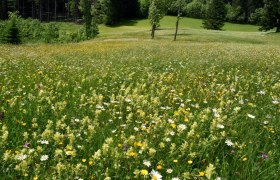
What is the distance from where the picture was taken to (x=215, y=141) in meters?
3.90

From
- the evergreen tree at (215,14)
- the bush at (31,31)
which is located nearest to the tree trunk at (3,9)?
the bush at (31,31)

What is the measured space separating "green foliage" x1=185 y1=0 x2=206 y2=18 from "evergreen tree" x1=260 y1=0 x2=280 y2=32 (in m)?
54.4

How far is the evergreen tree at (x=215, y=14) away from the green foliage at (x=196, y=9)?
1070 inches

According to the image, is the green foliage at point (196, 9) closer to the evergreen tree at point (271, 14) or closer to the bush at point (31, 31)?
the evergreen tree at point (271, 14)

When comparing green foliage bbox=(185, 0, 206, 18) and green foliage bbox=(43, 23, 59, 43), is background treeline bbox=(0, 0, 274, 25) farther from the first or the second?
green foliage bbox=(43, 23, 59, 43)

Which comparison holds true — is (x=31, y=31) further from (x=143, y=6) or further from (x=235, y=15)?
(x=235, y=15)

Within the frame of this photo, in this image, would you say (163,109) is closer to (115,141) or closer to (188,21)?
(115,141)

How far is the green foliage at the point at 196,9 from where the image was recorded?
127 metres

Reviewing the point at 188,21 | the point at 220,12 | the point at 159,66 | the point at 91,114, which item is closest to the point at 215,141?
the point at 91,114

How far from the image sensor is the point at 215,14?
324 ft

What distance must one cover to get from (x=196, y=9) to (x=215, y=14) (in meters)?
29.8

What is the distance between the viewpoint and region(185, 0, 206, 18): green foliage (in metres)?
127

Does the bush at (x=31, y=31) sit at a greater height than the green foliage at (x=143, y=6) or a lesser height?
lesser

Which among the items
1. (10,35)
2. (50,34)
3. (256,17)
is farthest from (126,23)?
(10,35)
